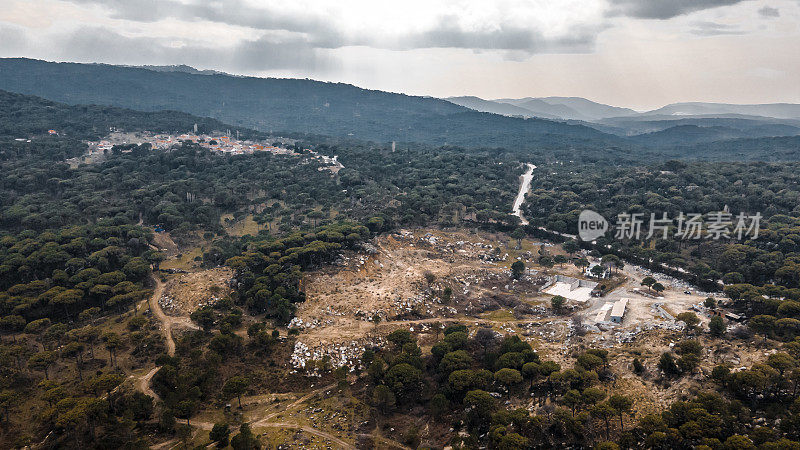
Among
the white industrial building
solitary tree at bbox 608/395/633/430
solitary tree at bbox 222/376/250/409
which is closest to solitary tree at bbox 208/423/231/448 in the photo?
solitary tree at bbox 222/376/250/409

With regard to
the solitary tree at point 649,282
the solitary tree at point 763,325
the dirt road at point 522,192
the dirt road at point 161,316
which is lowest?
the dirt road at point 161,316

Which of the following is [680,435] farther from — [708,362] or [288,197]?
[288,197]

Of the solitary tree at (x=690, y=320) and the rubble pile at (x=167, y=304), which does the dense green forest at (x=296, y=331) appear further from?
the rubble pile at (x=167, y=304)

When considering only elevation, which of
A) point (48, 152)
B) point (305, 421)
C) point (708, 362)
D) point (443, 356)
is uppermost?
point (48, 152)

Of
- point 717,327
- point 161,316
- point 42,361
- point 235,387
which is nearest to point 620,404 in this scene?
point 717,327

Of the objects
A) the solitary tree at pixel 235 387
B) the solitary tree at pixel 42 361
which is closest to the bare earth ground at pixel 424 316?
the solitary tree at pixel 235 387

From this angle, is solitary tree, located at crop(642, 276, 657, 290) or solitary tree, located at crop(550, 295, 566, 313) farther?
solitary tree, located at crop(642, 276, 657, 290)

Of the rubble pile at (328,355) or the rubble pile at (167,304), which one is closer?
the rubble pile at (328,355)

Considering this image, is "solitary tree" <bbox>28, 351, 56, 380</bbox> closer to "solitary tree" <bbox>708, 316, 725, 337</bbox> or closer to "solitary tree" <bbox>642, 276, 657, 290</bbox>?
"solitary tree" <bbox>708, 316, 725, 337</bbox>

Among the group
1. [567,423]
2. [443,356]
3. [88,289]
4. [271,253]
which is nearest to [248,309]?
[271,253]

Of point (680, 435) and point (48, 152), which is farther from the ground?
point (48, 152)

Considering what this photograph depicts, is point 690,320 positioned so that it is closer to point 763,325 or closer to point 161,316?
point 763,325
